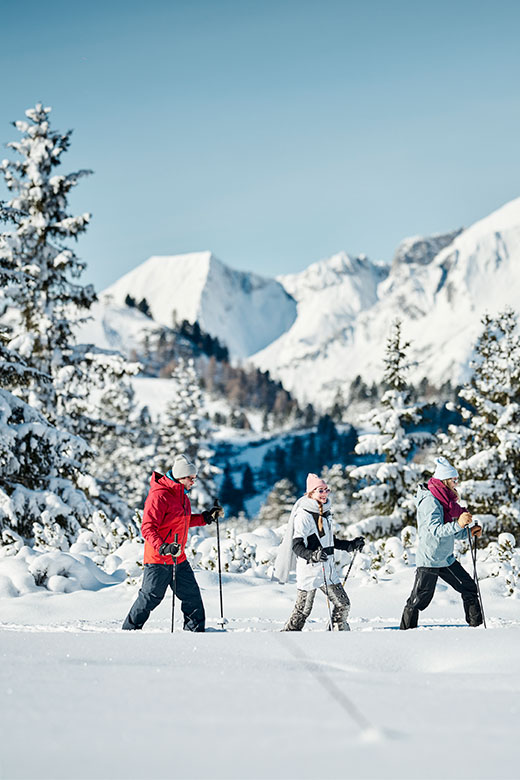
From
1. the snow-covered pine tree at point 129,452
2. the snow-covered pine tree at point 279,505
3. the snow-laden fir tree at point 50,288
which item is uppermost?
the snow-laden fir tree at point 50,288

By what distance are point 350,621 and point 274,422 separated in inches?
6339

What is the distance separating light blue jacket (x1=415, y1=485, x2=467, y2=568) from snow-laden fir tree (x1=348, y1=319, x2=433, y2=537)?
13.4 meters

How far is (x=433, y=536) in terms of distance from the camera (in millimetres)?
6777

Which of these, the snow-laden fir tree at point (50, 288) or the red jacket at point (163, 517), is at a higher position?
the snow-laden fir tree at point (50, 288)

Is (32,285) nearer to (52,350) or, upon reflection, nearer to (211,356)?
(52,350)

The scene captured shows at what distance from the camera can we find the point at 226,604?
29.6ft

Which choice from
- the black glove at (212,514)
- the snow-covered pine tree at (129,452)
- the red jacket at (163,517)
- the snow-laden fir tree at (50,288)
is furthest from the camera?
the snow-covered pine tree at (129,452)

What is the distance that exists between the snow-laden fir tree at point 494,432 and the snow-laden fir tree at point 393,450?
4.80ft

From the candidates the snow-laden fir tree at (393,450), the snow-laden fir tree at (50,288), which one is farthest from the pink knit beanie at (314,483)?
the snow-laden fir tree at (393,450)

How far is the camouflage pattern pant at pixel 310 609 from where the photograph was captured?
22.2 ft

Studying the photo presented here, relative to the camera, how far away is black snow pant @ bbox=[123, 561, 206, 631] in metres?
6.68

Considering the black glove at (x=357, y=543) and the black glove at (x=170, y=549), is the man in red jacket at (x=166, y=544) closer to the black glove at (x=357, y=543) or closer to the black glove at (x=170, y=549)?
the black glove at (x=170, y=549)

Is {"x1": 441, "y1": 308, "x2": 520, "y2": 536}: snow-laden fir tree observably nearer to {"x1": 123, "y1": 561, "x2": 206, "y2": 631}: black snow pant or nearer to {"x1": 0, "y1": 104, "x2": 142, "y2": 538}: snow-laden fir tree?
{"x1": 0, "y1": 104, "x2": 142, "y2": 538}: snow-laden fir tree

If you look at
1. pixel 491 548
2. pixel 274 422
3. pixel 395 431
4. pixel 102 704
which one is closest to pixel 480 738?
pixel 102 704
